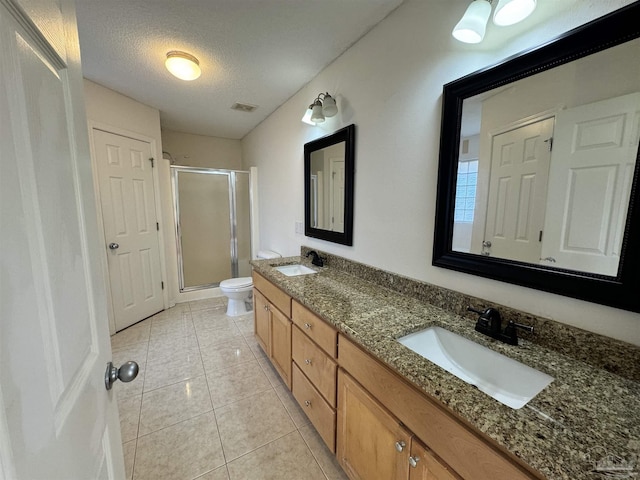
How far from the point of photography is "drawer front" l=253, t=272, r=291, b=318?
1664 mm

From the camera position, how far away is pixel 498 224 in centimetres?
108

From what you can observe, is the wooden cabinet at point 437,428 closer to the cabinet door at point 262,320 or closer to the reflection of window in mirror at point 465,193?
the reflection of window in mirror at point 465,193

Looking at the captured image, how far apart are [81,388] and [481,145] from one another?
1487mm

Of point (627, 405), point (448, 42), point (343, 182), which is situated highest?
point (448, 42)

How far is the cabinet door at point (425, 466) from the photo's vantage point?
0.73 m

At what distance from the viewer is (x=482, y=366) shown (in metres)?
0.98

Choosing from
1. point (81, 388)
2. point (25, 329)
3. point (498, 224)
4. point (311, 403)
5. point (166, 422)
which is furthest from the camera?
point (166, 422)

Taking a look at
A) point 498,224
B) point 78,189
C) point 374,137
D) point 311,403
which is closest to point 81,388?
point 78,189

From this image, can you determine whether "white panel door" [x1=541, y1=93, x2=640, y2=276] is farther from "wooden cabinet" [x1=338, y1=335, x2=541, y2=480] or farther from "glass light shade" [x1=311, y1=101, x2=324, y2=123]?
"glass light shade" [x1=311, y1=101, x2=324, y2=123]

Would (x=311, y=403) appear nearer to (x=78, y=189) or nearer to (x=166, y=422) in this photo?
(x=166, y=422)

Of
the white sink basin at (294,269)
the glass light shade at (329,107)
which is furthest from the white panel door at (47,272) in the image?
the white sink basin at (294,269)

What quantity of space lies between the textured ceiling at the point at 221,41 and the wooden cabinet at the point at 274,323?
164 cm

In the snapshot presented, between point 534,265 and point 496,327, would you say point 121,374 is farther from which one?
point 534,265

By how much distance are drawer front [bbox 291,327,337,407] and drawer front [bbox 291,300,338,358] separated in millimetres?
42
